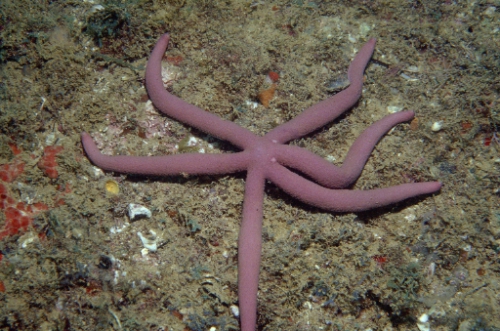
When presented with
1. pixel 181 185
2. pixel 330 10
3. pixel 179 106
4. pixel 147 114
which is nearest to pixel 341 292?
pixel 181 185

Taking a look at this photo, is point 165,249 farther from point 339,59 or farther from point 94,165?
point 339,59

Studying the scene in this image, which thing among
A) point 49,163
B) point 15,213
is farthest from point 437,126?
point 15,213

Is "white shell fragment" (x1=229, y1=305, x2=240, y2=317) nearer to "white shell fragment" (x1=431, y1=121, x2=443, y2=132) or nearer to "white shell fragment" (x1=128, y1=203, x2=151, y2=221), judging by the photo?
Answer: "white shell fragment" (x1=128, y1=203, x2=151, y2=221)

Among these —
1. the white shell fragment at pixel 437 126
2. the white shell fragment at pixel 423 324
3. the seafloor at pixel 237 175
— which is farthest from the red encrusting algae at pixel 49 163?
the white shell fragment at pixel 437 126

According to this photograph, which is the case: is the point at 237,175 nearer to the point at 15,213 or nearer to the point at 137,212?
the point at 137,212

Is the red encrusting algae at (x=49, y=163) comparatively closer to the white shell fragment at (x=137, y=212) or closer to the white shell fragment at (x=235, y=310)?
the white shell fragment at (x=137, y=212)

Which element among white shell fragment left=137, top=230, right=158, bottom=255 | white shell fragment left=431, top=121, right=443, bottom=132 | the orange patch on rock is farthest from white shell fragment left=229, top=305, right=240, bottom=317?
white shell fragment left=431, top=121, right=443, bottom=132

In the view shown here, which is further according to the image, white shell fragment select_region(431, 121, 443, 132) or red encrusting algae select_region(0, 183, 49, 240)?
white shell fragment select_region(431, 121, 443, 132)
